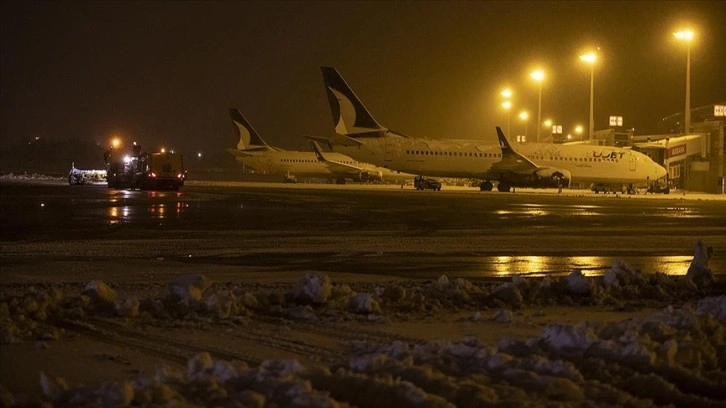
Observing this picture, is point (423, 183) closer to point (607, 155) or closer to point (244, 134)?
point (607, 155)

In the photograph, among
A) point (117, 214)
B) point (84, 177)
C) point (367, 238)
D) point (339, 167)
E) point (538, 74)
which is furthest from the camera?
point (339, 167)

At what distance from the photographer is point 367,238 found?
2083 cm

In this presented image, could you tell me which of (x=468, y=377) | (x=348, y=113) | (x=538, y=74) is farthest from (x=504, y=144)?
(x=468, y=377)

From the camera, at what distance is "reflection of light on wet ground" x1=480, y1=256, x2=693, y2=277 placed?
581 inches

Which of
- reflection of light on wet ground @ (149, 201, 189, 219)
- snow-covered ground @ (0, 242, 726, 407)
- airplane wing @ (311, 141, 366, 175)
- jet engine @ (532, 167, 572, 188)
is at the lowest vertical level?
snow-covered ground @ (0, 242, 726, 407)

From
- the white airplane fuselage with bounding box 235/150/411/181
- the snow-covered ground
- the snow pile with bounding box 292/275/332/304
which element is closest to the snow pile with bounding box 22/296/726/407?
the snow-covered ground

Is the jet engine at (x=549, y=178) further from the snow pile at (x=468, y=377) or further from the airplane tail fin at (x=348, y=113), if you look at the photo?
the snow pile at (x=468, y=377)

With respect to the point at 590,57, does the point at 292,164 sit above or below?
below

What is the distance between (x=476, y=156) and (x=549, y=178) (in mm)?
4833

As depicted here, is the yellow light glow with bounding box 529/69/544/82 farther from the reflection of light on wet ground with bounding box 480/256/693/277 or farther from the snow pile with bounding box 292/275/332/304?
the snow pile with bounding box 292/275/332/304

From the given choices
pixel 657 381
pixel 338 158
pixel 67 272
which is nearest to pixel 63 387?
pixel 657 381

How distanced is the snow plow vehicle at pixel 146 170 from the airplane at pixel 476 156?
1005 cm

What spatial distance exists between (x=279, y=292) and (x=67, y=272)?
4011 millimetres

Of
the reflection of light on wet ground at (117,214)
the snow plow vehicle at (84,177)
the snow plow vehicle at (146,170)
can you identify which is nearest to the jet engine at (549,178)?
the snow plow vehicle at (146,170)
